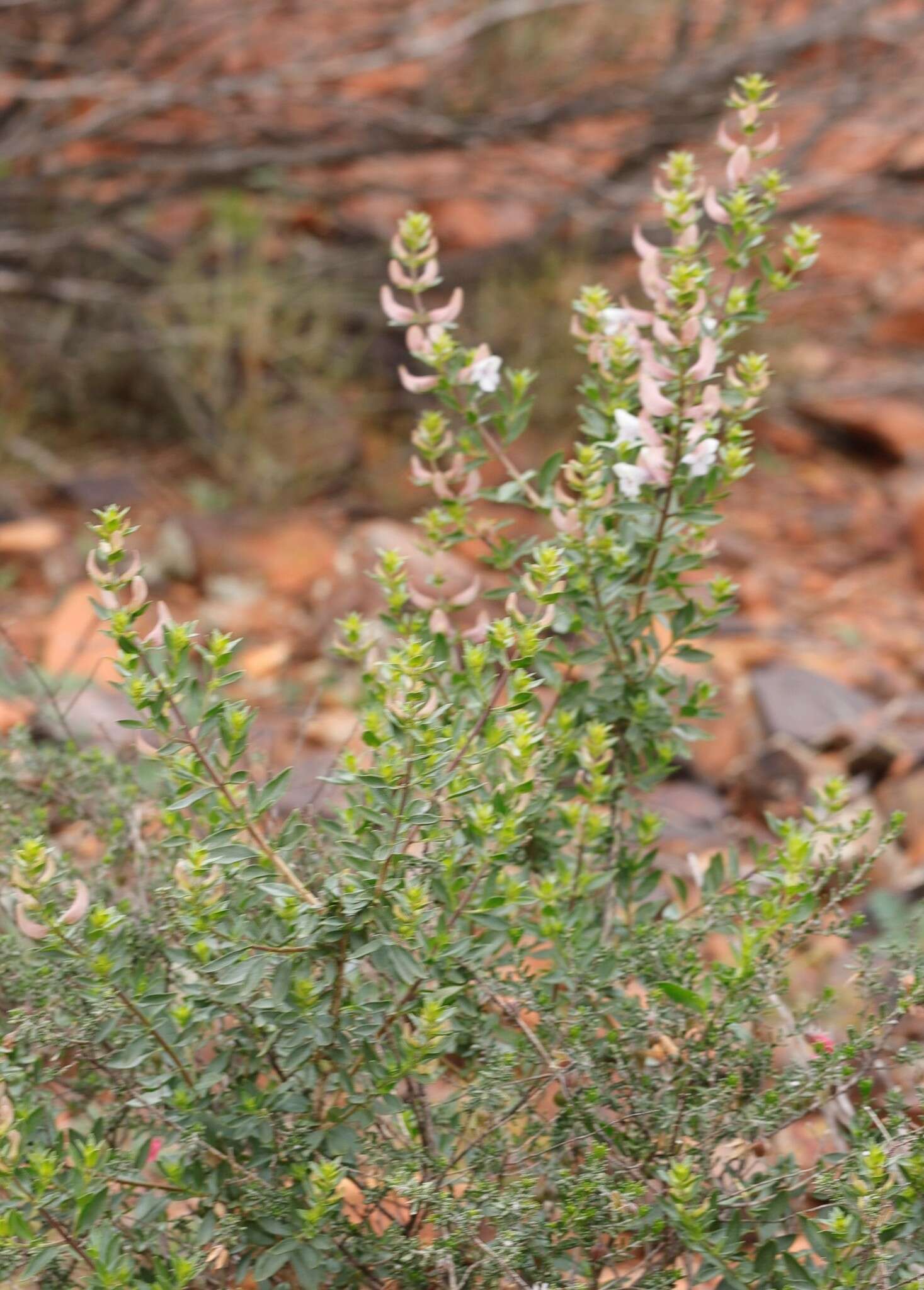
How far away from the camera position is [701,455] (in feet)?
6.02

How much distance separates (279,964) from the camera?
5.19 feet

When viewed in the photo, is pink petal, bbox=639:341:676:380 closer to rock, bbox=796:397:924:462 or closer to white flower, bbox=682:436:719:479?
white flower, bbox=682:436:719:479

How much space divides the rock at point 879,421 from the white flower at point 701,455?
4.80 metres

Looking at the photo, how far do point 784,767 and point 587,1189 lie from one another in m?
1.94

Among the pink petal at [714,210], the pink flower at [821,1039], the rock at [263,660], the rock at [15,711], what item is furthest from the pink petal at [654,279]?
the rock at [263,660]

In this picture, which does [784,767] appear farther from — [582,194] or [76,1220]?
[582,194]

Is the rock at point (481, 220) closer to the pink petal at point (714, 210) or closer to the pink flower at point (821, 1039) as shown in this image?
the pink petal at point (714, 210)

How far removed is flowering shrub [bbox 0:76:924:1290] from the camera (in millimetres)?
1540

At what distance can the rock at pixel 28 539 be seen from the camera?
16.0ft

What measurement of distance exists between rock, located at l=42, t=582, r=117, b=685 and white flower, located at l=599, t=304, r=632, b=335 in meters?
2.04

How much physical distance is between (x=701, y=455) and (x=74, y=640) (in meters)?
2.76

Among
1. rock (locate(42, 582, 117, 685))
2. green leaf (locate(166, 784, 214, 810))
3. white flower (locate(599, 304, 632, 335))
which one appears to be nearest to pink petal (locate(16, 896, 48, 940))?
green leaf (locate(166, 784, 214, 810))

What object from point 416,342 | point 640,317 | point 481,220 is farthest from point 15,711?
point 481,220

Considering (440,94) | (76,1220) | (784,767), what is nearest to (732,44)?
(440,94)
